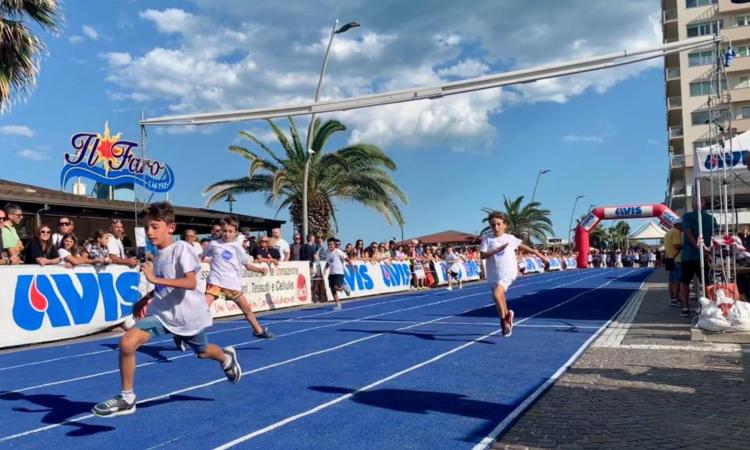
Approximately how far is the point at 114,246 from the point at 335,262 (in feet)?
20.0

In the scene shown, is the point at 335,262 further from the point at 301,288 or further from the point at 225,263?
the point at 225,263

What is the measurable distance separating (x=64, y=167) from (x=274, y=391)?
80.0 feet

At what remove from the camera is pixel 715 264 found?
10.6m

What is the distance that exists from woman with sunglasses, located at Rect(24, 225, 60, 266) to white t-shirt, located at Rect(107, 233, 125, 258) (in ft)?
3.73

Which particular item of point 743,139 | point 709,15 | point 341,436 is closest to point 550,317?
point 743,139

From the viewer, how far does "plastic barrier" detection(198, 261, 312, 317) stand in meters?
16.2

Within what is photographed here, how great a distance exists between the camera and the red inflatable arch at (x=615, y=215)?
42.0m

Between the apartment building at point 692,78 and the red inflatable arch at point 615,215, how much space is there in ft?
30.6

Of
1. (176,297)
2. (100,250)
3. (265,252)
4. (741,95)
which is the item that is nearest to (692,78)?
(741,95)

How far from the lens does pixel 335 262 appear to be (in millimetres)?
17188

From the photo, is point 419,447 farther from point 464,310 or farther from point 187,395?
point 464,310

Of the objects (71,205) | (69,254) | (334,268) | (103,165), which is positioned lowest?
(334,268)

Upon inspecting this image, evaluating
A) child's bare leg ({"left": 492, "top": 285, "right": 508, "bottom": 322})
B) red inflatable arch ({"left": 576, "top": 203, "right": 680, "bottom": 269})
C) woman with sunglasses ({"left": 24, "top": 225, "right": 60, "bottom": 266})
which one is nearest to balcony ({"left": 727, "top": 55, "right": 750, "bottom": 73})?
red inflatable arch ({"left": 576, "top": 203, "right": 680, "bottom": 269})

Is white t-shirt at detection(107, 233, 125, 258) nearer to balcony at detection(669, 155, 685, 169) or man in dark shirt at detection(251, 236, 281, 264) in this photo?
man in dark shirt at detection(251, 236, 281, 264)
